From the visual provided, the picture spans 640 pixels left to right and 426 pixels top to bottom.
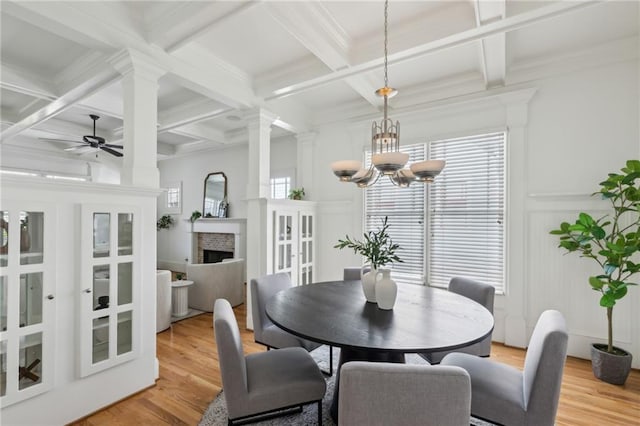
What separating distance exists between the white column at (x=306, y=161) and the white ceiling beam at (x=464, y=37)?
1.29 meters

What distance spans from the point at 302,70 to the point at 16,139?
6197 mm

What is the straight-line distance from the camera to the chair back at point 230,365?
1.52m

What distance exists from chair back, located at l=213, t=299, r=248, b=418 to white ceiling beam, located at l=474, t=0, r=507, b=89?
2474mm

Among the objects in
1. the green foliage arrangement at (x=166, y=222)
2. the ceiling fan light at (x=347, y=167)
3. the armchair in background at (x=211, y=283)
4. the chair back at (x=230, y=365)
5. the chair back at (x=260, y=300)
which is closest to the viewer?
the chair back at (x=230, y=365)

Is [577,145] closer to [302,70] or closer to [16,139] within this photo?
[302,70]

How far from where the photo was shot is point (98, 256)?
220 centimetres

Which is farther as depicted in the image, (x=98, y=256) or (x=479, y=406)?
(x=98, y=256)

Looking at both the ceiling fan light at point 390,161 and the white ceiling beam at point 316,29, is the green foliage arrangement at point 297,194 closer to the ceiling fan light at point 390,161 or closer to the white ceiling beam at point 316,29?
the white ceiling beam at point 316,29

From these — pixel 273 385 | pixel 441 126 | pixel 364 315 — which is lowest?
pixel 273 385

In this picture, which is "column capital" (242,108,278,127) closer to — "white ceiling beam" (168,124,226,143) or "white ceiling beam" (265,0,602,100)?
"white ceiling beam" (265,0,602,100)

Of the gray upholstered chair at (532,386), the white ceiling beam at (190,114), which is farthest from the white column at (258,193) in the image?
the gray upholstered chair at (532,386)

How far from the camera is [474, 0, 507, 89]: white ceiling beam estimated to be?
203 centimetres

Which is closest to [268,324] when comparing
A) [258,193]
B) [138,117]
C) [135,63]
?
[258,193]

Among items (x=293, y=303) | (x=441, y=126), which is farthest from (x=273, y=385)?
(x=441, y=126)
